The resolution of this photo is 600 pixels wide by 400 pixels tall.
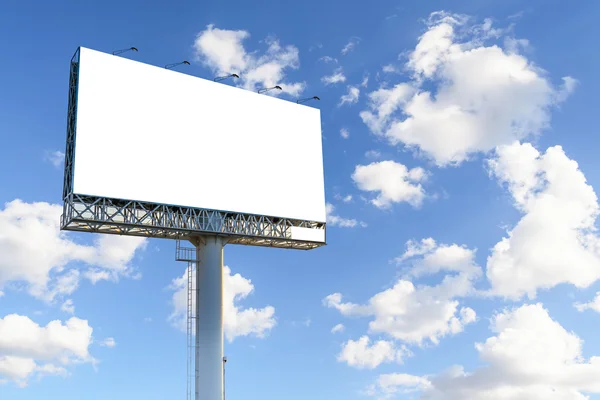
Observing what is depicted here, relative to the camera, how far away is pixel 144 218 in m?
35.9

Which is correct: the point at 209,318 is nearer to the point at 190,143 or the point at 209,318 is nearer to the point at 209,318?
the point at 209,318

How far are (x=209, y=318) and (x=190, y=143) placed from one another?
8.65 metres

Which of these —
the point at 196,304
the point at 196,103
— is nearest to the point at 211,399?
the point at 196,304

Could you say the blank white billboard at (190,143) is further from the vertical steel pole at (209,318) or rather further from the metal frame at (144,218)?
the vertical steel pole at (209,318)

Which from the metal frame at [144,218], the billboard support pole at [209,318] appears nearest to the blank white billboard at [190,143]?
the metal frame at [144,218]

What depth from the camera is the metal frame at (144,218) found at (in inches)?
1359

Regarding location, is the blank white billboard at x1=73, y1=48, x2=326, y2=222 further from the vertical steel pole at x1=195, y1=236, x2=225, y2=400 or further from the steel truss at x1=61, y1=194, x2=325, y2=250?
the vertical steel pole at x1=195, y1=236, x2=225, y2=400

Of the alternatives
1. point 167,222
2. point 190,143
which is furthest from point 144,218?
point 190,143

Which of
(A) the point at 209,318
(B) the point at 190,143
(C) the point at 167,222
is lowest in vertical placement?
(A) the point at 209,318

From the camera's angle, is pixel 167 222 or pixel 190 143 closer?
pixel 167 222

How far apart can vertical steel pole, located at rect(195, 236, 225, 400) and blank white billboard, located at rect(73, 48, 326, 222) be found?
2348mm

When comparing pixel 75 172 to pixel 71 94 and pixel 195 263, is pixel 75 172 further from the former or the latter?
pixel 195 263

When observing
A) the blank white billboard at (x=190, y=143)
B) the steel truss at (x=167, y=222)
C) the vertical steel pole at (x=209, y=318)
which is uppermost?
the blank white billboard at (x=190, y=143)

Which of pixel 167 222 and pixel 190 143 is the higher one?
pixel 190 143
